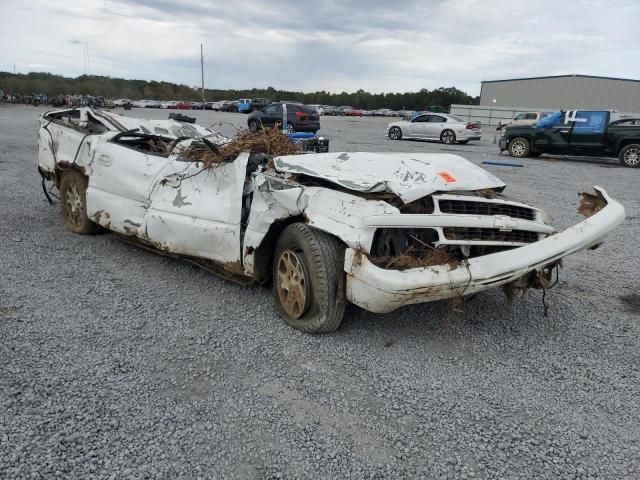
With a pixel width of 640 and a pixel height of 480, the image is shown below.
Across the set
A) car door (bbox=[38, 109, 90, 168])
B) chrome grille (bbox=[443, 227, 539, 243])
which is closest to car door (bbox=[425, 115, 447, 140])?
car door (bbox=[38, 109, 90, 168])

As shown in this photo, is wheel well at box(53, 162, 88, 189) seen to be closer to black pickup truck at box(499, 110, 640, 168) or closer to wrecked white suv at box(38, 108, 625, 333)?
wrecked white suv at box(38, 108, 625, 333)

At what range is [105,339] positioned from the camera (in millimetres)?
3178

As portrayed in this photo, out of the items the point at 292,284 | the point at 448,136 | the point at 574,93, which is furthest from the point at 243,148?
the point at 574,93

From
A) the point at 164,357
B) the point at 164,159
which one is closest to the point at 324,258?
the point at 164,357

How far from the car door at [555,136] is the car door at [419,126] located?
22.2 ft

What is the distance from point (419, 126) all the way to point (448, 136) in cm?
144

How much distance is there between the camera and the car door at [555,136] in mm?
14344

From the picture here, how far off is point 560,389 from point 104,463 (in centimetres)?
236

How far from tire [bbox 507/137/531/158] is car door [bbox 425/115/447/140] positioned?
5361 mm

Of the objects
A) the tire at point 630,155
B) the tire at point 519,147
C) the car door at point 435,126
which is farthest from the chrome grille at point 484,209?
the car door at point 435,126

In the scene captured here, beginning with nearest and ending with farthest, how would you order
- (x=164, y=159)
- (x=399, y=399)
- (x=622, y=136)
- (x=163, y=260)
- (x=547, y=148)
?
(x=399, y=399) → (x=164, y=159) → (x=163, y=260) → (x=622, y=136) → (x=547, y=148)

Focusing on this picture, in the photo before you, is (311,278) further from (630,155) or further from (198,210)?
(630,155)

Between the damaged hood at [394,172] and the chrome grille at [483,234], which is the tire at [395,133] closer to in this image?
the damaged hood at [394,172]

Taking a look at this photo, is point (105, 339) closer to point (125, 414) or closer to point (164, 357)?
point (164, 357)
